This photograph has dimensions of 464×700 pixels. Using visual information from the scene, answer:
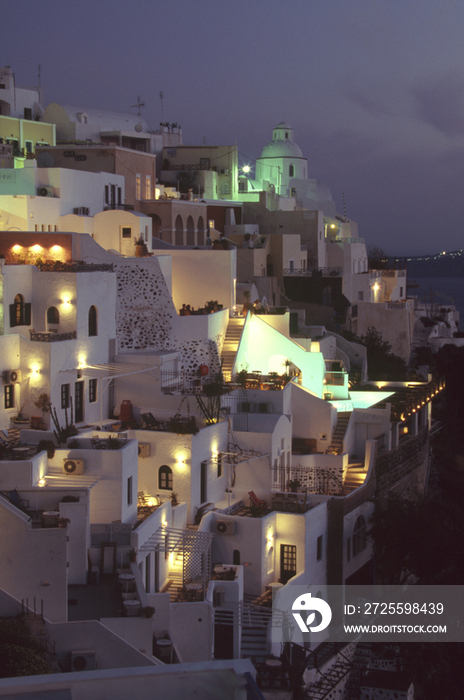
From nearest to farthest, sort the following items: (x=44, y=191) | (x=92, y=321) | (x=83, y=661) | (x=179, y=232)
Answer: (x=83, y=661) → (x=92, y=321) → (x=44, y=191) → (x=179, y=232)

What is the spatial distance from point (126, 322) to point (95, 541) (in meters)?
11.0

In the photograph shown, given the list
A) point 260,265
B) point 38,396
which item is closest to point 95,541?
point 38,396

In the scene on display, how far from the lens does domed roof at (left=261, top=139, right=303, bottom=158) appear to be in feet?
187

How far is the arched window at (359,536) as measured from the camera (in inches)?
1057

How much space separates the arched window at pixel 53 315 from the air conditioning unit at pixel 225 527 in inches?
292

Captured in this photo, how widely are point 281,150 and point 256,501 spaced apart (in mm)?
37216

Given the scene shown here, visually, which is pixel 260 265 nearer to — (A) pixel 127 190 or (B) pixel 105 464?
(A) pixel 127 190

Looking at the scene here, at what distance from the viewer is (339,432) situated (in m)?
30.9

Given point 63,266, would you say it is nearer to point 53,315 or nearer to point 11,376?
point 53,315

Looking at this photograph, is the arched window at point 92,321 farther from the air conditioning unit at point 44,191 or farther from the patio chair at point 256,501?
the patio chair at point 256,501

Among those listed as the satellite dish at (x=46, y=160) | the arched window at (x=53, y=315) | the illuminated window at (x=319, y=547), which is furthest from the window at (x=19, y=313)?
the satellite dish at (x=46, y=160)
